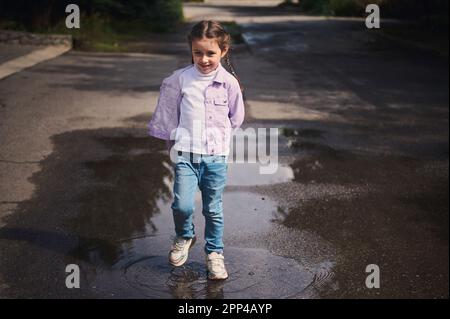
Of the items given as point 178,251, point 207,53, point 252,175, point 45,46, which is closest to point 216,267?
point 178,251

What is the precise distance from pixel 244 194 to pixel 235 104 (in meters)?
3.50

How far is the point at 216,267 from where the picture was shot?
3.17 meters

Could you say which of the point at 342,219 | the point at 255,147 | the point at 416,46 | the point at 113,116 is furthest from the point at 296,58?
the point at 342,219

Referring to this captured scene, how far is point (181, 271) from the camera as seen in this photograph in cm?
331

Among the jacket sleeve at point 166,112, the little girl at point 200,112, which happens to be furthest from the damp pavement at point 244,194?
the jacket sleeve at point 166,112

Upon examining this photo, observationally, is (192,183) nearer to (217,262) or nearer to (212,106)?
(217,262)

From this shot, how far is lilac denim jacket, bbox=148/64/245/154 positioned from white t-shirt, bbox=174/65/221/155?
23 millimetres

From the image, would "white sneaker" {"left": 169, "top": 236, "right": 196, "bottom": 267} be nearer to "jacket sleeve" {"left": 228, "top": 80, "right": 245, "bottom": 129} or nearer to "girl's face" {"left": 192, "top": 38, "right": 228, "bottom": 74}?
"jacket sleeve" {"left": 228, "top": 80, "right": 245, "bottom": 129}

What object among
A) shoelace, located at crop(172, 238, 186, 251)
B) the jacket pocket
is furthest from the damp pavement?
the jacket pocket

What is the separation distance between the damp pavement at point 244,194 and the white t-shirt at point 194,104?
2.16ft

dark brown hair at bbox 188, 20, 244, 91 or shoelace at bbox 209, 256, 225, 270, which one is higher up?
dark brown hair at bbox 188, 20, 244, 91

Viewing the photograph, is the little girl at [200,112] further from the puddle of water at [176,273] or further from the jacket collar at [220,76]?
the puddle of water at [176,273]

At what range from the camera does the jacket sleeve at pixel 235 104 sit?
2.66 m

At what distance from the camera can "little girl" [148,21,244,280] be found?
253cm
